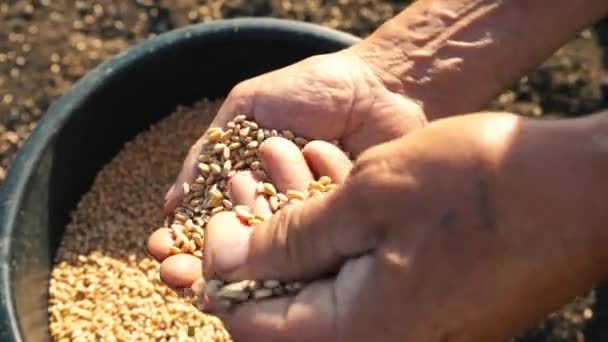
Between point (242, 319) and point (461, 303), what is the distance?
291 mm

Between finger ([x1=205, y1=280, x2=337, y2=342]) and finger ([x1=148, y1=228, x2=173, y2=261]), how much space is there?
0.87 feet

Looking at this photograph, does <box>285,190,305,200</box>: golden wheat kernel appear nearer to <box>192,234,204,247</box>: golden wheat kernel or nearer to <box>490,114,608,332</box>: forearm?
<box>192,234,204,247</box>: golden wheat kernel

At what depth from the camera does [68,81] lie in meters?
2.26

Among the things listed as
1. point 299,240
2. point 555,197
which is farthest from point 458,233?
point 299,240

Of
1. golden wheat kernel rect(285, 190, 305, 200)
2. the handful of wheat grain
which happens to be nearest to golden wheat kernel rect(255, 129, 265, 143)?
the handful of wheat grain

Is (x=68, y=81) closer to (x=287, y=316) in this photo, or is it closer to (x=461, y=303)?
(x=287, y=316)

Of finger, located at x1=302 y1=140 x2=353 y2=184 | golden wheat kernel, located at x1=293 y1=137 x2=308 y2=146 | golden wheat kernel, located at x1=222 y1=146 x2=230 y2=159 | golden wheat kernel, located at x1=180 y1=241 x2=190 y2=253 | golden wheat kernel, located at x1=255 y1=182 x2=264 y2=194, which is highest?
finger, located at x1=302 y1=140 x2=353 y2=184

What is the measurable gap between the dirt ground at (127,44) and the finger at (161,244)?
924 mm

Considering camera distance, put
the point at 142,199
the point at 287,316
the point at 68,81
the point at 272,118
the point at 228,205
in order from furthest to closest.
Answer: the point at 68,81 → the point at 142,199 → the point at 272,118 → the point at 228,205 → the point at 287,316

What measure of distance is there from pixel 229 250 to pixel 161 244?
10.4 inches

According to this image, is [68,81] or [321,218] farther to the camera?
[68,81]

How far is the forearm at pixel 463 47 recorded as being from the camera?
144 centimetres

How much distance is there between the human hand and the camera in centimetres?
87

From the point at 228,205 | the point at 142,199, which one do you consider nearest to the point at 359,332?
the point at 228,205
